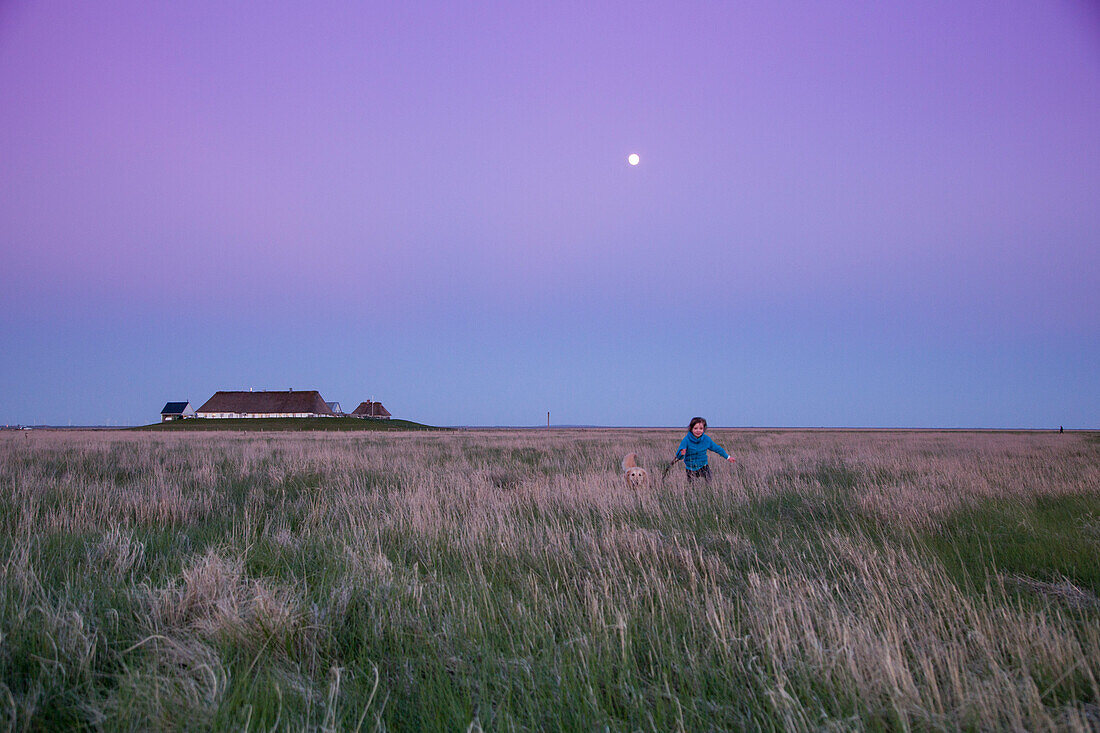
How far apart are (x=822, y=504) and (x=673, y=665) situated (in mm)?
5133

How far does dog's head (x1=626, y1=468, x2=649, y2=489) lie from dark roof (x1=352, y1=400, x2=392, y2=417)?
75.9 metres

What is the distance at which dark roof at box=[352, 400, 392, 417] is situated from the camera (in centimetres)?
7990

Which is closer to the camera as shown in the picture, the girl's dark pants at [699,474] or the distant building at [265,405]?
the girl's dark pants at [699,474]

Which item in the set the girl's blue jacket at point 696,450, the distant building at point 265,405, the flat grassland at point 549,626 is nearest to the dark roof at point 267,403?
the distant building at point 265,405

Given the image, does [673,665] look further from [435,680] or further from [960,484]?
[960,484]

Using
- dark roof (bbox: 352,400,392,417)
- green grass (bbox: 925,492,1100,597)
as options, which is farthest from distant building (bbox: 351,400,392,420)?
green grass (bbox: 925,492,1100,597)

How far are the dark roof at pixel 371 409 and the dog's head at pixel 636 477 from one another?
249 feet

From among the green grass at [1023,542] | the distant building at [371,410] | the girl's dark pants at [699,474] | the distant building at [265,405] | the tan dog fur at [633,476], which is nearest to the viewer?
the green grass at [1023,542]

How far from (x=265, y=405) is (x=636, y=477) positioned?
7293 centimetres

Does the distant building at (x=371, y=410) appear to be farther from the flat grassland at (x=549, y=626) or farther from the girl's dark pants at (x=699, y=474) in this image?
the flat grassland at (x=549, y=626)

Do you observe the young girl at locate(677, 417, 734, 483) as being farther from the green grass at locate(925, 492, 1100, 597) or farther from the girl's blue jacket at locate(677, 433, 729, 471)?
the green grass at locate(925, 492, 1100, 597)

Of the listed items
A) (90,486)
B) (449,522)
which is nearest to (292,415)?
(90,486)

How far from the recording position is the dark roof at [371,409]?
79900mm

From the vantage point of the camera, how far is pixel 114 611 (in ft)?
9.00
